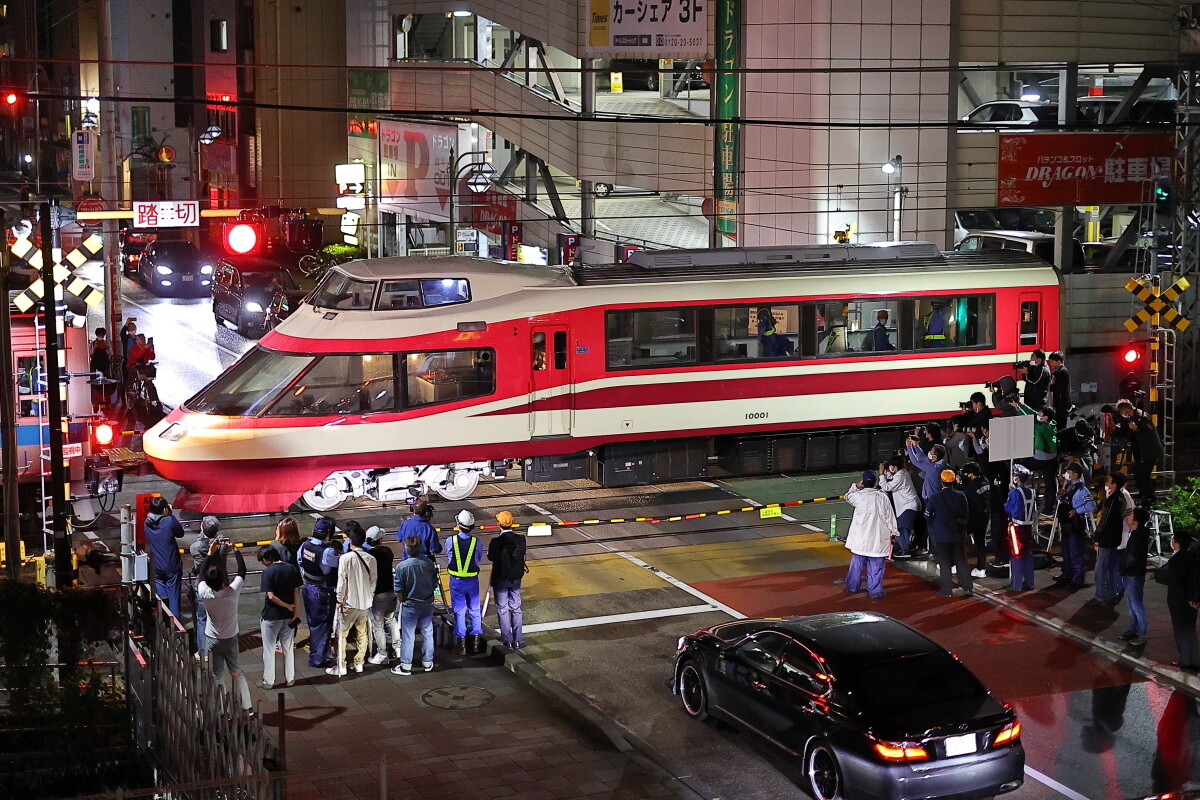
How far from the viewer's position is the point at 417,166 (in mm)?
47219

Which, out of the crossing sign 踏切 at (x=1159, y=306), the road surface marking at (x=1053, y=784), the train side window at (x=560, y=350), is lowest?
the road surface marking at (x=1053, y=784)

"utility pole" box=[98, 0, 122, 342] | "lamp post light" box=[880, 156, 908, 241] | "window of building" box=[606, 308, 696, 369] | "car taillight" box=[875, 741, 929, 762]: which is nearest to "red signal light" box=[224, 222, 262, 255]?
"utility pole" box=[98, 0, 122, 342]

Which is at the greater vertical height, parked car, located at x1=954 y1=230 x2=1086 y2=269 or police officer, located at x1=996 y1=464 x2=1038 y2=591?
parked car, located at x1=954 y1=230 x2=1086 y2=269

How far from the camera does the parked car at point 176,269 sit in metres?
46.6

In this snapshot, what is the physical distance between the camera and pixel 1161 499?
2333 centimetres

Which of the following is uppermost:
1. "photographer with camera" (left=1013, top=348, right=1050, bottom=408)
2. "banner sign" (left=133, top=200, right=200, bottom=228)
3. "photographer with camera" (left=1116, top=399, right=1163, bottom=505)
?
"banner sign" (left=133, top=200, right=200, bottom=228)

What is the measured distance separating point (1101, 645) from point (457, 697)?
281 inches

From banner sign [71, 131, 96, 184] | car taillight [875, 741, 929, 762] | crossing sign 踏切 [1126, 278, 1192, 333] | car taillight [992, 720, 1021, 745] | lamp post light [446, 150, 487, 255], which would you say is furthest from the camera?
lamp post light [446, 150, 487, 255]

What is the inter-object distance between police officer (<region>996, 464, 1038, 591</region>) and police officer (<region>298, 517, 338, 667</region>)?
26.8 ft

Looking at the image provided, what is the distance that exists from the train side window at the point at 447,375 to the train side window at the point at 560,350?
1017 millimetres

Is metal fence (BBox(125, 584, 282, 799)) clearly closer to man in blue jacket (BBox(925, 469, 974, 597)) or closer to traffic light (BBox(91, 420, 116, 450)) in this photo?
man in blue jacket (BBox(925, 469, 974, 597))

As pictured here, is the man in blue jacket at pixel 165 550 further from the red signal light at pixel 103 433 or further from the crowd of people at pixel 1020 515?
the crowd of people at pixel 1020 515

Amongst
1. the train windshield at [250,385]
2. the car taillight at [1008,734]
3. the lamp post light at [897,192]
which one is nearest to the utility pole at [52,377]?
the train windshield at [250,385]

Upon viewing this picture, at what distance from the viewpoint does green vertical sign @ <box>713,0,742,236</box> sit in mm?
33812
